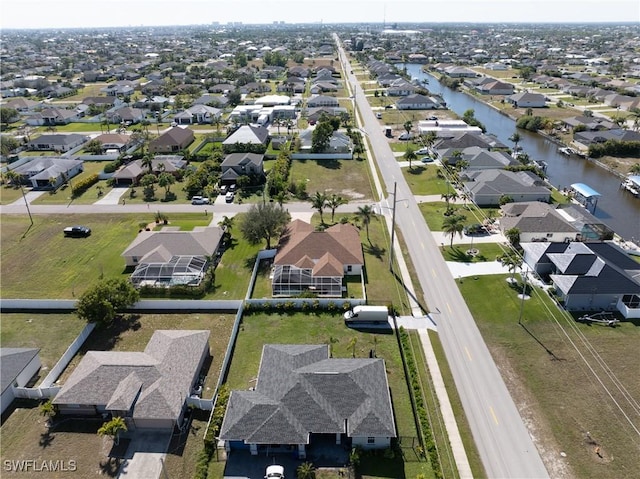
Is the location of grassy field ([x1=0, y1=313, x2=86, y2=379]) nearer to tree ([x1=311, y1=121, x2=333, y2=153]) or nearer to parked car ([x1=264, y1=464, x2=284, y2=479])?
parked car ([x1=264, y1=464, x2=284, y2=479])

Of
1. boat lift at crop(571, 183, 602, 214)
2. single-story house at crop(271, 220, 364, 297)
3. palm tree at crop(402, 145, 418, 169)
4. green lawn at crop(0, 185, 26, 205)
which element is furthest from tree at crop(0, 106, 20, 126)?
boat lift at crop(571, 183, 602, 214)

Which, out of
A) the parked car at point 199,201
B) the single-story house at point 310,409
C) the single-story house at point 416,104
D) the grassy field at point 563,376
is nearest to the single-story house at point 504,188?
the grassy field at point 563,376

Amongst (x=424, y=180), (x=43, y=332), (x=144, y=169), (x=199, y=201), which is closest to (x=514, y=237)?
(x=424, y=180)

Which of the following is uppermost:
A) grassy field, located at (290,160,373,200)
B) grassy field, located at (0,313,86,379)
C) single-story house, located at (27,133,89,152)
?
grassy field, located at (0,313,86,379)

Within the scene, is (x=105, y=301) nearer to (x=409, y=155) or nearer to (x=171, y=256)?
(x=171, y=256)

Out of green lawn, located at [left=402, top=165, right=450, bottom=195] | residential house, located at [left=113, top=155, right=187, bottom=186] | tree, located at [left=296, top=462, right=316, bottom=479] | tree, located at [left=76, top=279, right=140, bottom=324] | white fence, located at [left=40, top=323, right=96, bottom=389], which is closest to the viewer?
tree, located at [left=296, top=462, right=316, bottom=479]

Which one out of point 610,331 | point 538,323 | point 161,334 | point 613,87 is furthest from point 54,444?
point 613,87

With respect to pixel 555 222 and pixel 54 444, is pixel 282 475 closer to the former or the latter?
pixel 54 444
